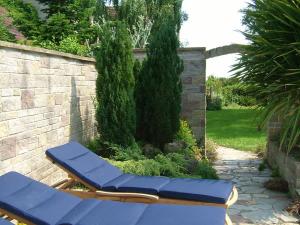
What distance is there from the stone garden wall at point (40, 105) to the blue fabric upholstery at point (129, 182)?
487mm

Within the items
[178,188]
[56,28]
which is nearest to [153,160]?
[178,188]

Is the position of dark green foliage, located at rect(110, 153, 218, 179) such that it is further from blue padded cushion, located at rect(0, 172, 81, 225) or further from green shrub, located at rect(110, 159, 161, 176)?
blue padded cushion, located at rect(0, 172, 81, 225)

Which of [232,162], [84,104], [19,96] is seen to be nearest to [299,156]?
[232,162]

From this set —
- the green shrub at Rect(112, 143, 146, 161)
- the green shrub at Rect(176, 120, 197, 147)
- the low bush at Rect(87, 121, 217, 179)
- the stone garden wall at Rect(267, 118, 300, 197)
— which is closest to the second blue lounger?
the low bush at Rect(87, 121, 217, 179)

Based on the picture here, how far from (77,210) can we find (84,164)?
44.5 inches

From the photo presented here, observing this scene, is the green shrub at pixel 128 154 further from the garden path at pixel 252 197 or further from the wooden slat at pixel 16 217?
the wooden slat at pixel 16 217

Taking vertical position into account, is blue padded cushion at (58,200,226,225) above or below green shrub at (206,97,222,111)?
above

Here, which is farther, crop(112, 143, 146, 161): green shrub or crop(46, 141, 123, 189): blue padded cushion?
crop(112, 143, 146, 161): green shrub

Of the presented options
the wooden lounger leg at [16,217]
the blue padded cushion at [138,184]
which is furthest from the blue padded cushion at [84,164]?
the wooden lounger leg at [16,217]

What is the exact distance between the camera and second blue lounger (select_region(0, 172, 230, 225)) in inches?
119

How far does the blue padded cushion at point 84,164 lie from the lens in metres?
4.18

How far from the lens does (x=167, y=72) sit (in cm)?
726

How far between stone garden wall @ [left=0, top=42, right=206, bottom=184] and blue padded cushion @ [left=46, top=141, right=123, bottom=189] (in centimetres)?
47

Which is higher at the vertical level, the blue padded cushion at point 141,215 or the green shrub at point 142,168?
the blue padded cushion at point 141,215
